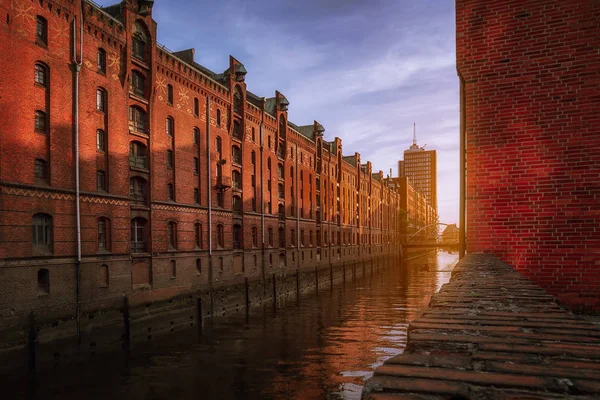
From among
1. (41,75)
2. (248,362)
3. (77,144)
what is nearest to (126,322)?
(248,362)

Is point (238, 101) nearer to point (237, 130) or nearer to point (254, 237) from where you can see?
point (237, 130)

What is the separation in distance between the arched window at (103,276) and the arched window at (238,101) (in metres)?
18.9

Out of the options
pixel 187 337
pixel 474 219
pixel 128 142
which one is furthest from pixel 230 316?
pixel 474 219

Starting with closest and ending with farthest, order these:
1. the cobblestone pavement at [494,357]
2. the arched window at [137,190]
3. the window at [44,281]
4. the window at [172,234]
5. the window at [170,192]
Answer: the cobblestone pavement at [494,357] < the window at [44,281] < the arched window at [137,190] < the window at [172,234] < the window at [170,192]

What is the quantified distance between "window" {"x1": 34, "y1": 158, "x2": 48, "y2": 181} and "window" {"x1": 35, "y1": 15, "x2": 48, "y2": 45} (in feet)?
18.2

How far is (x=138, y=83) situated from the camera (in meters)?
27.8

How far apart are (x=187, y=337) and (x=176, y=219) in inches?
328

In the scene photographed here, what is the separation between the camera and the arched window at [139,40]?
2727 cm

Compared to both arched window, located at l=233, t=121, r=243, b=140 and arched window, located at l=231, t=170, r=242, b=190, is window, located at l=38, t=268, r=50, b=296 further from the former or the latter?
arched window, located at l=233, t=121, r=243, b=140

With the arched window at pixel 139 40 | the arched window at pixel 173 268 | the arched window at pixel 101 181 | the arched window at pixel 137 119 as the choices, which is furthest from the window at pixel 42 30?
the arched window at pixel 173 268

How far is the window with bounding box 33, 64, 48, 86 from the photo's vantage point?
68.5 feet

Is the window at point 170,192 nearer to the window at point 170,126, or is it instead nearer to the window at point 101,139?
the window at point 170,126

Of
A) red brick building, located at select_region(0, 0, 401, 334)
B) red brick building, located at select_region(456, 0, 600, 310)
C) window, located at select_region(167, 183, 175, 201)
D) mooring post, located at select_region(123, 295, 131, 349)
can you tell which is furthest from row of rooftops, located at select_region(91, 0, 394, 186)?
red brick building, located at select_region(456, 0, 600, 310)

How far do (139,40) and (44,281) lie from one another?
15.3 meters
